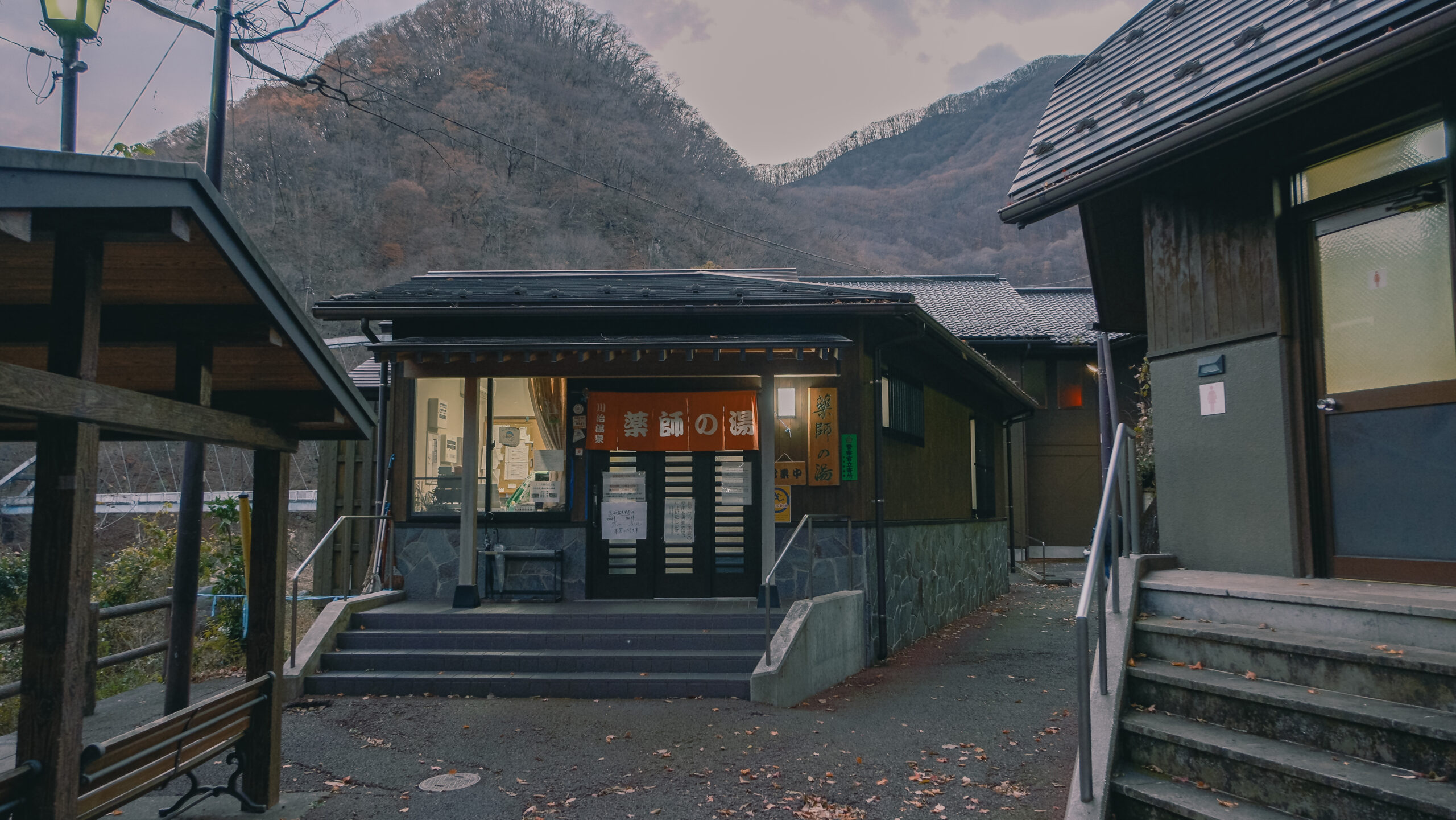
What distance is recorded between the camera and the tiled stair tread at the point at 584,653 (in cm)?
823

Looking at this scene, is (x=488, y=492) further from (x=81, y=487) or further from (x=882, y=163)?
(x=882, y=163)

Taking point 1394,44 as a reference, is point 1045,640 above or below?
below

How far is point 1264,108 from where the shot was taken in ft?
16.8

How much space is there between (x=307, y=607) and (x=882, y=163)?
5158 centimetres

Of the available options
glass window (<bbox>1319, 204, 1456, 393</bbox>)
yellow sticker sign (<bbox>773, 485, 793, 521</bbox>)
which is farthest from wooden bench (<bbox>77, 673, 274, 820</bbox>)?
glass window (<bbox>1319, 204, 1456, 393</bbox>)

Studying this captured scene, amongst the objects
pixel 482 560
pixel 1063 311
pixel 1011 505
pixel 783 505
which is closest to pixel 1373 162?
pixel 783 505

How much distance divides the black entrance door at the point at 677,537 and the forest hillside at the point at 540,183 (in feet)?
95.5

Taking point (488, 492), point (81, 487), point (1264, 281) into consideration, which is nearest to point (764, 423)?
point (488, 492)

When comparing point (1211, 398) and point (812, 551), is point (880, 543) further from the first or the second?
point (1211, 398)

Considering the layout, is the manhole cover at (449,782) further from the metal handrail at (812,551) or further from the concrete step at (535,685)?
the metal handrail at (812,551)

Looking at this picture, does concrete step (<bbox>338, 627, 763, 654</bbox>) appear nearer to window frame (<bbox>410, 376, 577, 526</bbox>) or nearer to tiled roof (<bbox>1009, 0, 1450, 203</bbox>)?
window frame (<bbox>410, 376, 577, 526</bbox>)

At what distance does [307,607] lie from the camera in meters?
13.8

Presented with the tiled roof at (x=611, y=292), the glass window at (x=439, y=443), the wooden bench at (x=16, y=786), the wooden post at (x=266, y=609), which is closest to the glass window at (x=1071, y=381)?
the tiled roof at (x=611, y=292)

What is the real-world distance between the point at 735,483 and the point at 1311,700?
6.97 m
